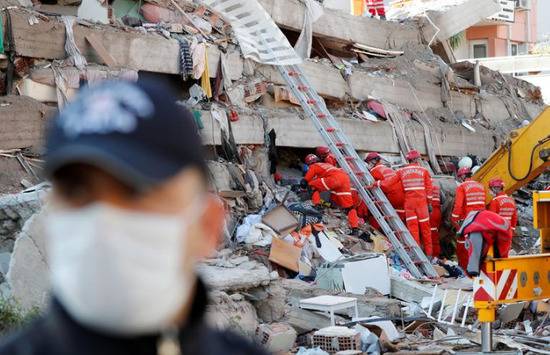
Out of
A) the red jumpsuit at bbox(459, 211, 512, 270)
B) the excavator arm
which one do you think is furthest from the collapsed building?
the excavator arm

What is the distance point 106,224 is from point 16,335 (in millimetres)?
341

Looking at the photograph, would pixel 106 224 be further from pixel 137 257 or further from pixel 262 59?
pixel 262 59

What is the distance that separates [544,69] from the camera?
130 feet

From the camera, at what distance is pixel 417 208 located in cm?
1764

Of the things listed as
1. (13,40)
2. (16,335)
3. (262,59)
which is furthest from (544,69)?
(16,335)

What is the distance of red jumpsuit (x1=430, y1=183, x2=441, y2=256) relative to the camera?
18438 millimetres

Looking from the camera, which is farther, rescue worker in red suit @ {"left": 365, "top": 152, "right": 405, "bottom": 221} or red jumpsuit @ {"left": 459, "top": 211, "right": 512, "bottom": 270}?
rescue worker in red suit @ {"left": 365, "top": 152, "right": 405, "bottom": 221}

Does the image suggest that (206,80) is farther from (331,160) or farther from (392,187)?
(392,187)

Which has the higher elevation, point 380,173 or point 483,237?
point 483,237

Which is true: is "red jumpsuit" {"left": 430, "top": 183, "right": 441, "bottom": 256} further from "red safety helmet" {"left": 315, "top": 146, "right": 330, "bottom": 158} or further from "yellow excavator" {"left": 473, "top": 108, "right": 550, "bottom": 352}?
"yellow excavator" {"left": 473, "top": 108, "right": 550, "bottom": 352}

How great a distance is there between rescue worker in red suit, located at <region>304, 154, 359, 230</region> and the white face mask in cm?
1544

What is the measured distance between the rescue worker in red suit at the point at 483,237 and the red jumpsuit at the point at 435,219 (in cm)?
918

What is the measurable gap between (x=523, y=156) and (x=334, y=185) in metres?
3.05

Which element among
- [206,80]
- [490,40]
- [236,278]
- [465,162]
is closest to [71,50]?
[206,80]
